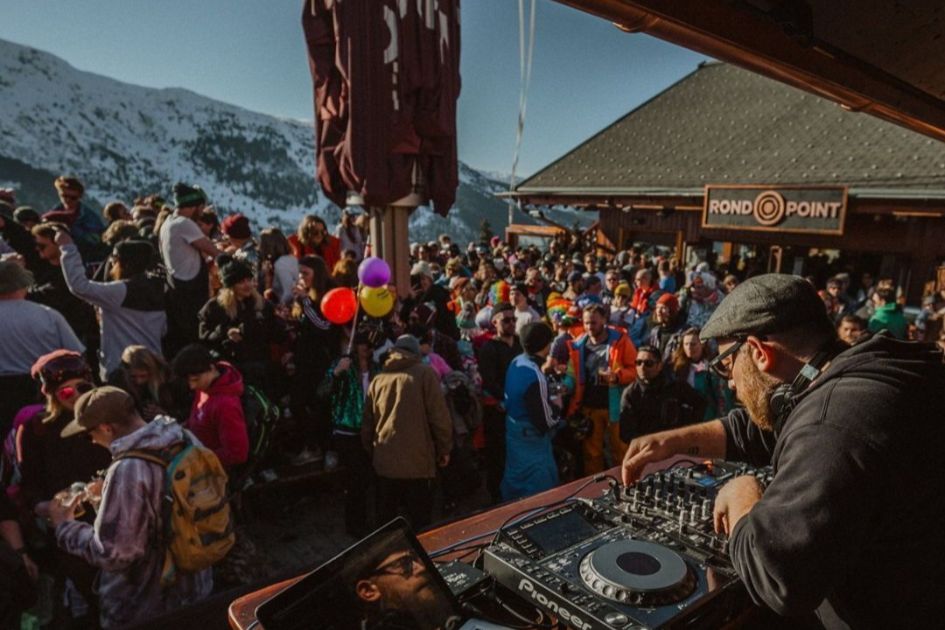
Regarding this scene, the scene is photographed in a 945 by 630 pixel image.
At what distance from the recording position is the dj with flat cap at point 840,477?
3.37 ft

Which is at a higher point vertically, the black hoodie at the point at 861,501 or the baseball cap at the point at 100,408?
the black hoodie at the point at 861,501

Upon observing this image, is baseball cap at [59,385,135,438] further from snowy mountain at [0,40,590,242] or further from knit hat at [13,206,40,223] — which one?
snowy mountain at [0,40,590,242]

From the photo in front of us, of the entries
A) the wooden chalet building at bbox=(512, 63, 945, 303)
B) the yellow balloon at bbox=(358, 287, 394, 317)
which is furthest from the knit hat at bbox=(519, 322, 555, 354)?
the wooden chalet building at bbox=(512, 63, 945, 303)

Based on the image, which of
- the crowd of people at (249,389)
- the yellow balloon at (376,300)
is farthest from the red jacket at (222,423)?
the yellow balloon at (376,300)

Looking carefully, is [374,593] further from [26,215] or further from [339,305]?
[26,215]

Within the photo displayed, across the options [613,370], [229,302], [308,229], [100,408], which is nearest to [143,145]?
[308,229]

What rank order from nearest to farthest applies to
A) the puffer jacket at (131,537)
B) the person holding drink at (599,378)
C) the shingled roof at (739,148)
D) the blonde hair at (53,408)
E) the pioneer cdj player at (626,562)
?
1. the pioneer cdj player at (626,562)
2. the puffer jacket at (131,537)
3. the blonde hair at (53,408)
4. the person holding drink at (599,378)
5. the shingled roof at (739,148)

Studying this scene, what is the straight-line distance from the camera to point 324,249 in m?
6.34

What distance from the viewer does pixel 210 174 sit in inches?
1182

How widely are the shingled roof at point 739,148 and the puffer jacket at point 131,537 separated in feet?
38.3

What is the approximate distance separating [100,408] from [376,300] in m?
1.88

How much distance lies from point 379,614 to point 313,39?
271cm

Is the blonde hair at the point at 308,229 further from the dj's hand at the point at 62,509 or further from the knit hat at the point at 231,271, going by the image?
the dj's hand at the point at 62,509

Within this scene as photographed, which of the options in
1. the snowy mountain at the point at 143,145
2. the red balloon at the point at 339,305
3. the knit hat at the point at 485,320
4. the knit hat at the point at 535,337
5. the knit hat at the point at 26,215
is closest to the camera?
the knit hat at the point at 535,337
